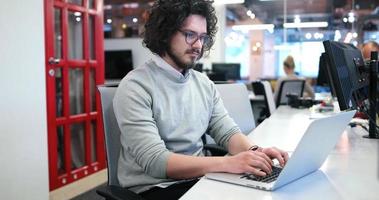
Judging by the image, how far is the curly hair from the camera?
1479 millimetres

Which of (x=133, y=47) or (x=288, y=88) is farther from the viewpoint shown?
(x=133, y=47)

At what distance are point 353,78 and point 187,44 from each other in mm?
677

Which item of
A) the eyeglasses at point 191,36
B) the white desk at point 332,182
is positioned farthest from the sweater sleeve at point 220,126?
the eyeglasses at point 191,36

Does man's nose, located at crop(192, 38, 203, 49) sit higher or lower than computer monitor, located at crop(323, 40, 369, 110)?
higher

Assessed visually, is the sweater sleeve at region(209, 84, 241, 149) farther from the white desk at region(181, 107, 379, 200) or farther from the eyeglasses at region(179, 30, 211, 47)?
the eyeglasses at region(179, 30, 211, 47)

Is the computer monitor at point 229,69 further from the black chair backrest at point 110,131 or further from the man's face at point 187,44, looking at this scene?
the black chair backrest at point 110,131

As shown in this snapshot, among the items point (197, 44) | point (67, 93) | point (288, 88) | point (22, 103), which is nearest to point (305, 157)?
point (197, 44)

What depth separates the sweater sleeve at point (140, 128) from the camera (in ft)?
4.07

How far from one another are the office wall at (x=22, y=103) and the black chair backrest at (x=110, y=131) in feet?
3.90

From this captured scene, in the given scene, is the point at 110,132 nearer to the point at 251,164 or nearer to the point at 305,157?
the point at 251,164

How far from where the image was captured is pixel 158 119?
1.39 meters

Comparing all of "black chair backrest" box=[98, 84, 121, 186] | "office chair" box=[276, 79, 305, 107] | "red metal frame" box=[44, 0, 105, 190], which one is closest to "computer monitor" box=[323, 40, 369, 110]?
"black chair backrest" box=[98, 84, 121, 186]

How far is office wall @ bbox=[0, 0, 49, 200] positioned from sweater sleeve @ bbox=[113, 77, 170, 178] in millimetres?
1288

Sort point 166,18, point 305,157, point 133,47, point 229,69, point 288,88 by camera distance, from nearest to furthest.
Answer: point 305,157 < point 166,18 < point 288,88 < point 229,69 < point 133,47
